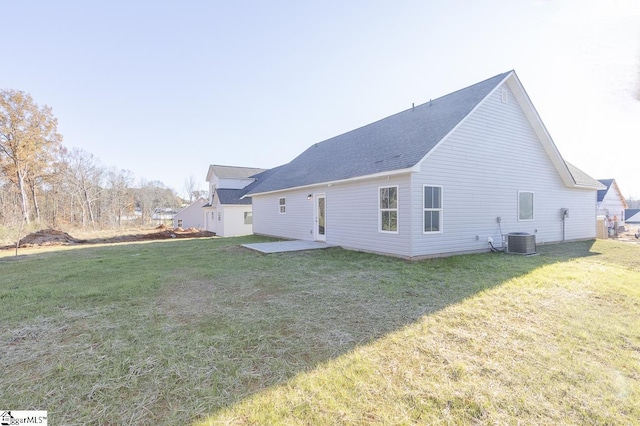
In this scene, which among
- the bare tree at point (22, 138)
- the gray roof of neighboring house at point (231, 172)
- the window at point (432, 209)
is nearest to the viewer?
the window at point (432, 209)

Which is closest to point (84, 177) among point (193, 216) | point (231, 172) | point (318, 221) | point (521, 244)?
point (193, 216)

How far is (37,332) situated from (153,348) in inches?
70.4

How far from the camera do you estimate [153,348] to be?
3121 millimetres

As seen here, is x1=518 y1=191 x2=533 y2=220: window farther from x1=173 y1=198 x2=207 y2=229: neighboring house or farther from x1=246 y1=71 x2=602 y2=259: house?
x1=173 y1=198 x2=207 y2=229: neighboring house

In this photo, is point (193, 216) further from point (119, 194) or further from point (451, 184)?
point (451, 184)

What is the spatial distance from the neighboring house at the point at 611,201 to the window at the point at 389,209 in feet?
94.9

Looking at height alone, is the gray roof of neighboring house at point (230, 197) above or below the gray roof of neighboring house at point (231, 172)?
below

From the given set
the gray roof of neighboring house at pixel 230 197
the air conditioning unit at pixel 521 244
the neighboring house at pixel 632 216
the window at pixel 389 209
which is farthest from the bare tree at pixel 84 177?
the neighboring house at pixel 632 216

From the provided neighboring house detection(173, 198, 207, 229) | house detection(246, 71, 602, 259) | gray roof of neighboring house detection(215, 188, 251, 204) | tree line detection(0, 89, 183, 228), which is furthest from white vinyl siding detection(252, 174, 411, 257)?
neighboring house detection(173, 198, 207, 229)

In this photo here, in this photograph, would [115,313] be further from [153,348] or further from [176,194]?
[176,194]

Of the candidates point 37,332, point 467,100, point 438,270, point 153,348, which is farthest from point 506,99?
point 37,332

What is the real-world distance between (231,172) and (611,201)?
36.0m

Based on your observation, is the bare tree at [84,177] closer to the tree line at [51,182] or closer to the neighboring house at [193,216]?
the tree line at [51,182]

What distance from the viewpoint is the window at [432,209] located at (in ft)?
27.1
